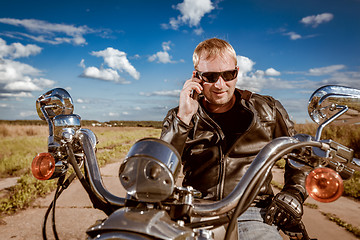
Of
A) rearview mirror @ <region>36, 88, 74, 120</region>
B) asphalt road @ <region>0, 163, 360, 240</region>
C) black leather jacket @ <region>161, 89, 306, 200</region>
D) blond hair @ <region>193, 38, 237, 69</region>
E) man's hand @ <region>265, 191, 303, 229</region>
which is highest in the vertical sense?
blond hair @ <region>193, 38, 237, 69</region>

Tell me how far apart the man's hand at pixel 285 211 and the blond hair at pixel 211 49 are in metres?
1.14

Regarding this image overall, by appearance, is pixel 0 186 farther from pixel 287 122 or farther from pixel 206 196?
pixel 287 122

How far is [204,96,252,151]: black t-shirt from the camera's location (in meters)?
2.11

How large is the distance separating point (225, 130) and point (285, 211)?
914 mm

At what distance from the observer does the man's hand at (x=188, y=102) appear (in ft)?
5.17

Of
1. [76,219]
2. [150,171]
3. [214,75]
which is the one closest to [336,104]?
[150,171]

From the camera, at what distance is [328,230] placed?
329 cm

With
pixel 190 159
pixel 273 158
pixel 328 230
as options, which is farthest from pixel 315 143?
pixel 328 230

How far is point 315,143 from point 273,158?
0.16 meters

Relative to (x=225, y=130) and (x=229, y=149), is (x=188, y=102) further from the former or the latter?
(x=225, y=130)

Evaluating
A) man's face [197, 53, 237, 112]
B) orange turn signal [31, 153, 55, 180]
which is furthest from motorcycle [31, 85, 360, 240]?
man's face [197, 53, 237, 112]

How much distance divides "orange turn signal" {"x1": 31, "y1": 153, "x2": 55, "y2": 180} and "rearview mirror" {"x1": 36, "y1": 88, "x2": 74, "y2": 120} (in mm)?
230

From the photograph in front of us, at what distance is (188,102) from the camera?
157 centimetres

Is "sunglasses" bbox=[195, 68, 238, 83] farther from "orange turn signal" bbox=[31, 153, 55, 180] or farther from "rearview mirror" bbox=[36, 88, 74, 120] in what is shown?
"orange turn signal" bbox=[31, 153, 55, 180]
